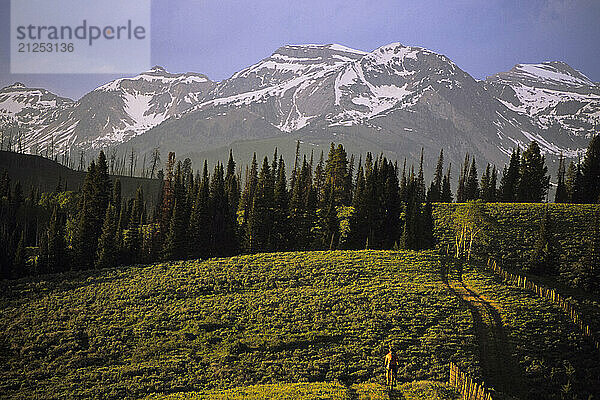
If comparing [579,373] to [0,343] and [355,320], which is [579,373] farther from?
[0,343]

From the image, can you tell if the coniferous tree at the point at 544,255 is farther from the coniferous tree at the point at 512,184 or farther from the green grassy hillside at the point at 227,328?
the coniferous tree at the point at 512,184

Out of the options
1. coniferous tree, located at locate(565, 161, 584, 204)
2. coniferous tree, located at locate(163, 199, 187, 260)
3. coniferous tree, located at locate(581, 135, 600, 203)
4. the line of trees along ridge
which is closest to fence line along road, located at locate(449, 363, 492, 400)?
the line of trees along ridge

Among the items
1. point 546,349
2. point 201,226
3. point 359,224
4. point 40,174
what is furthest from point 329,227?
point 40,174

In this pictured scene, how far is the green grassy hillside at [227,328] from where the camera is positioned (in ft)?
108

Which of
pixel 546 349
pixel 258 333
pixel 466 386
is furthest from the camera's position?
pixel 258 333

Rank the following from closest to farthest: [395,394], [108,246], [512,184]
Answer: [395,394], [108,246], [512,184]

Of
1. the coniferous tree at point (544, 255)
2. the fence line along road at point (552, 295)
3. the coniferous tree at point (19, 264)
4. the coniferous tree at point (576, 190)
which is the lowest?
the coniferous tree at point (19, 264)

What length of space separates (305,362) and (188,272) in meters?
30.9

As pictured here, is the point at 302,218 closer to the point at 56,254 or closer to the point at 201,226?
the point at 201,226

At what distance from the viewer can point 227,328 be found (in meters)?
41.4

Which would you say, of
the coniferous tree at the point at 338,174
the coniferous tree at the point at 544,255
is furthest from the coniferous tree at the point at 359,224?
the coniferous tree at the point at 544,255

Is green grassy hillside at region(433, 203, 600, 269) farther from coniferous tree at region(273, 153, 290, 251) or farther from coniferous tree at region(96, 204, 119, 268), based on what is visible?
coniferous tree at region(96, 204, 119, 268)

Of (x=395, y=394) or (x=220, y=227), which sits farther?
(x=220, y=227)

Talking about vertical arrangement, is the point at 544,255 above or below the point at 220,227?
above
